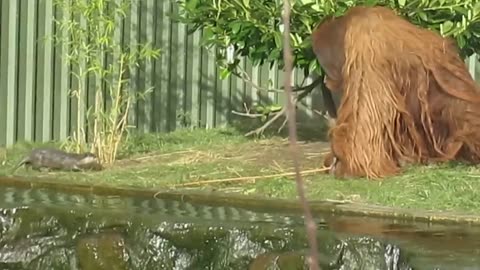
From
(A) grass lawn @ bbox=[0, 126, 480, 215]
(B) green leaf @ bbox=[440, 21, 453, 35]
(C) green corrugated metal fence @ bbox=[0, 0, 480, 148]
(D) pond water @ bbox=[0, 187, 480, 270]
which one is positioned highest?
(B) green leaf @ bbox=[440, 21, 453, 35]

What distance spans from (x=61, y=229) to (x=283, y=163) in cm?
255

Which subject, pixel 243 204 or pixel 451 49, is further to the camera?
pixel 451 49

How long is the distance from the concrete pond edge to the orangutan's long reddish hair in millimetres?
812

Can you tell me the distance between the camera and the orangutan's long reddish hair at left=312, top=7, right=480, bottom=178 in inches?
246

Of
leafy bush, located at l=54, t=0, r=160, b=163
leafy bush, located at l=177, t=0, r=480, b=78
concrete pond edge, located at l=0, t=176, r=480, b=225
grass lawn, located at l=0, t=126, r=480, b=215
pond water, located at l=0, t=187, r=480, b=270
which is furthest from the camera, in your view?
leafy bush, located at l=54, t=0, r=160, b=163

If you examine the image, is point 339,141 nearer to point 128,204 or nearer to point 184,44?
point 128,204

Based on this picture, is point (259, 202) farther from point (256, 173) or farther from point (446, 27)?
point (446, 27)

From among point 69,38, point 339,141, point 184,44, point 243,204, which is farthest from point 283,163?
point 184,44

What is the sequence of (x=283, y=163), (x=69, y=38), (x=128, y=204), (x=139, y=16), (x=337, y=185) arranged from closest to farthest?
(x=128, y=204), (x=337, y=185), (x=283, y=163), (x=69, y=38), (x=139, y=16)

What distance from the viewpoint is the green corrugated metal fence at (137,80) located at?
354 inches

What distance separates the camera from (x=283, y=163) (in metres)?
7.27

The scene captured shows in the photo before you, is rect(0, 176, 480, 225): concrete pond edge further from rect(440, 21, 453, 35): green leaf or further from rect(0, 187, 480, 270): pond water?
rect(440, 21, 453, 35): green leaf

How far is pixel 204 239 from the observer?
182 inches

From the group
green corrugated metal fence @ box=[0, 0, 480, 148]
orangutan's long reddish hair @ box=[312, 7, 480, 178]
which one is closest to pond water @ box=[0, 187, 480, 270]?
orangutan's long reddish hair @ box=[312, 7, 480, 178]
